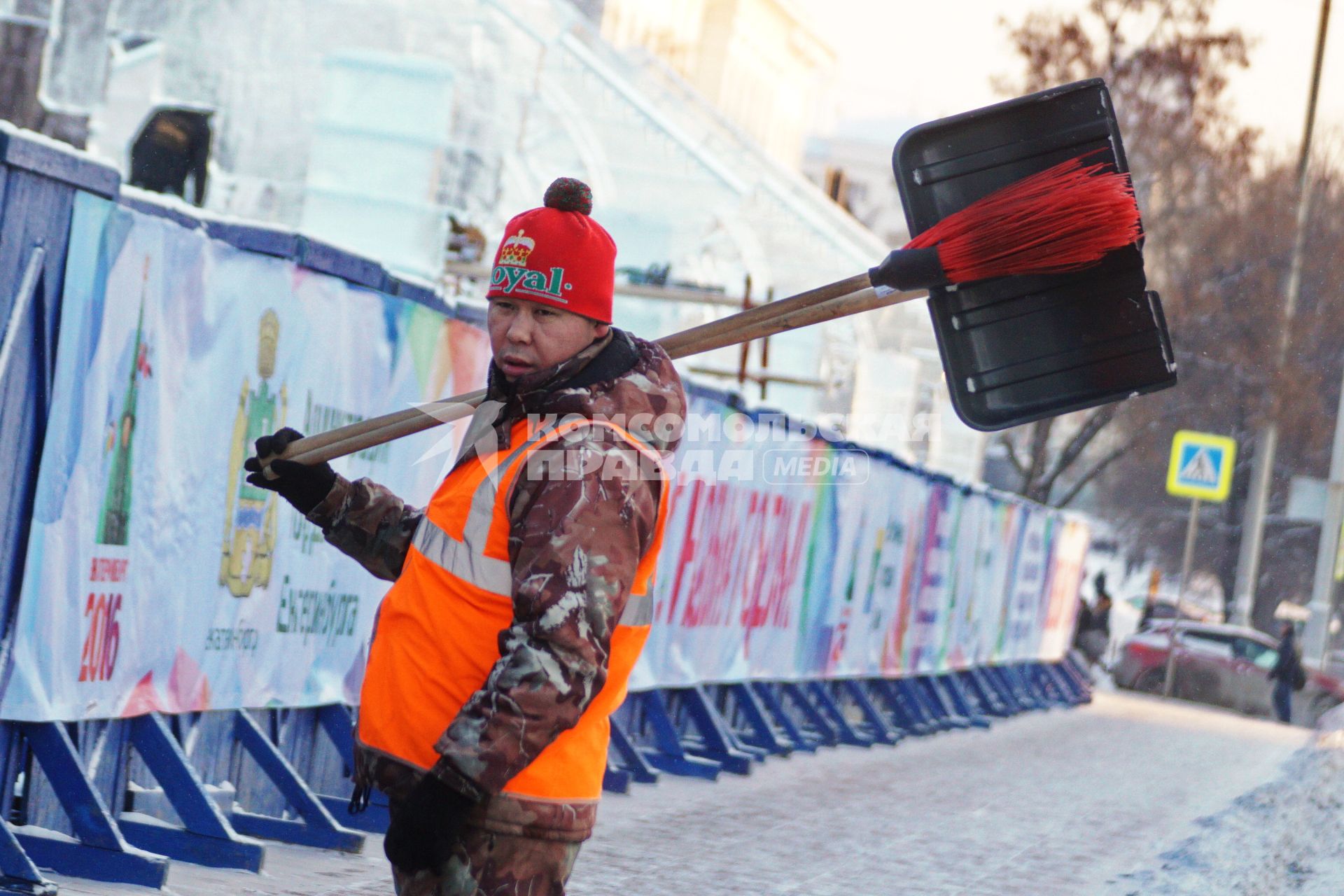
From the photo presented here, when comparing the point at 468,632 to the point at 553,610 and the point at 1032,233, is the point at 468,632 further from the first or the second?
the point at 1032,233

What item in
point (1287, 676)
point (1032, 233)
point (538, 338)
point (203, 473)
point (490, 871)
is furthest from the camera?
point (1287, 676)

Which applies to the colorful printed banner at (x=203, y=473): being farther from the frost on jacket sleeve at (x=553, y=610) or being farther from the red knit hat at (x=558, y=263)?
the frost on jacket sleeve at (x=553, y=610)

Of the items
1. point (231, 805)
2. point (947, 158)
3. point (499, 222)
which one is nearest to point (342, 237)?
point (499, 222)

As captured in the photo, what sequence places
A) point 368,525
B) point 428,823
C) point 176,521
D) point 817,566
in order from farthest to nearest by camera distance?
point 817,566 → point 176,521 → point 368,525 → point 428,823

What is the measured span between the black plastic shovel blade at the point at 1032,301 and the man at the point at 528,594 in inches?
38.2

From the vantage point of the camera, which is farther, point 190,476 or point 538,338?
point 190,476

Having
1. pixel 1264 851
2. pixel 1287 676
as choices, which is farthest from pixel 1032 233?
pixel 1287 676

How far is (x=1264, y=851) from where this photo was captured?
9672mm

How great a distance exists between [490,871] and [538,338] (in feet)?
3.11

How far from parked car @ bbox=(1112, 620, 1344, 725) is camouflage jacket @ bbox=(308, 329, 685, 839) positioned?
29.2 meters

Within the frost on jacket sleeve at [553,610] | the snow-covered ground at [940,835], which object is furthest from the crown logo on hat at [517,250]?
the snow-covered ground at [940,835]

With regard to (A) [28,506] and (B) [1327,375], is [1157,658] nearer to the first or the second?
(B) [1327,375]

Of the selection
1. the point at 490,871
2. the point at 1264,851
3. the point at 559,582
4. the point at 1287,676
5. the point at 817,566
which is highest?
the point at 559,582

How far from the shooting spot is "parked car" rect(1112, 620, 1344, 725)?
1230 inches
